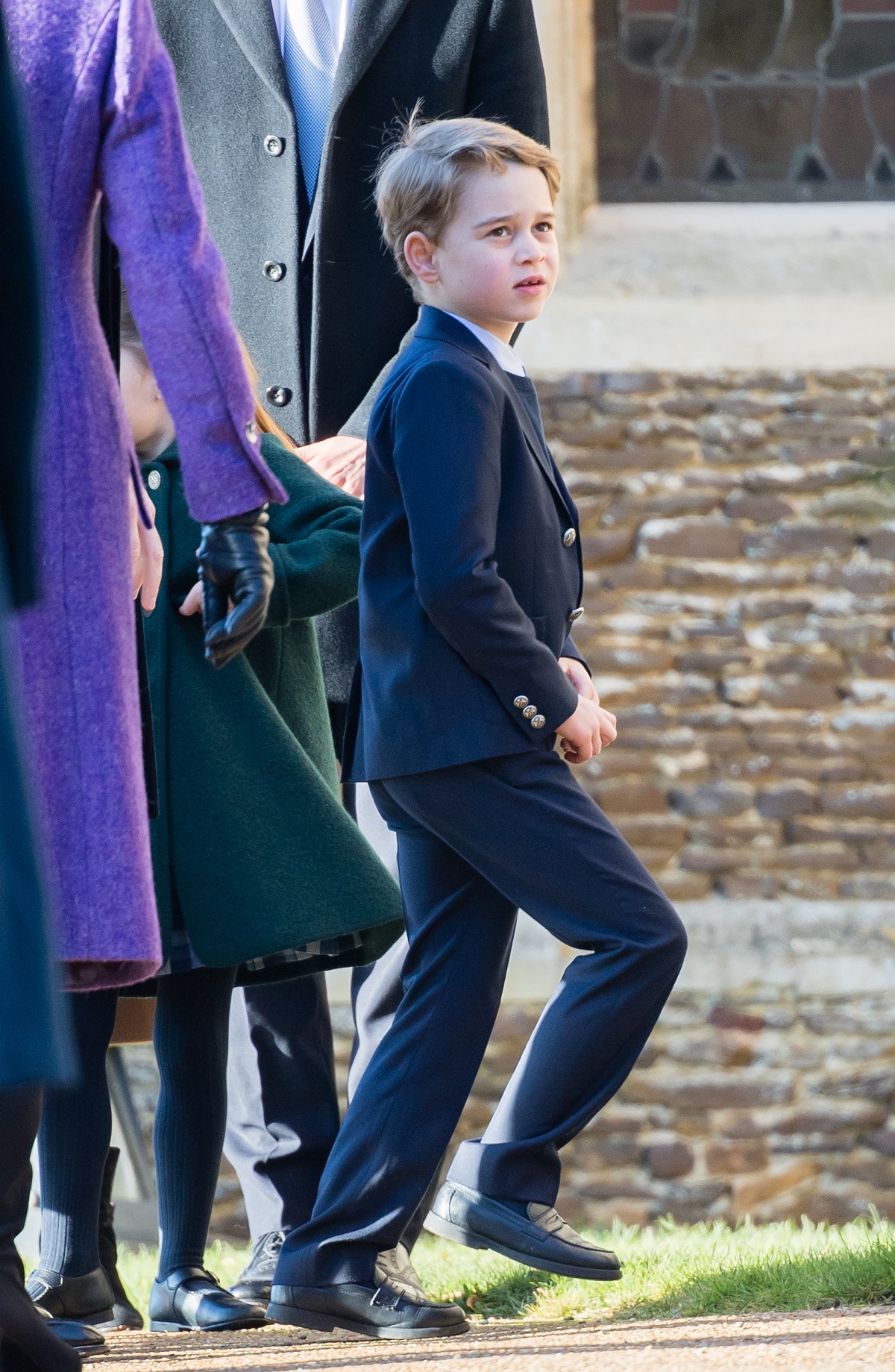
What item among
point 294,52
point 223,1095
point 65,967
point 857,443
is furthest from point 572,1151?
point 65,967

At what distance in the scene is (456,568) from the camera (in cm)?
228

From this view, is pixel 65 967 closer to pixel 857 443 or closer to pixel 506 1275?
pixel 506 1275

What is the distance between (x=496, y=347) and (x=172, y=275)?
0.65 meters

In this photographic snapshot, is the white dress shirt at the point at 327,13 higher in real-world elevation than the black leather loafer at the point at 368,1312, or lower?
higher

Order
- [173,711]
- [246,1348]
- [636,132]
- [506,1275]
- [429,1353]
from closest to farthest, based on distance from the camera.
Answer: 1. [429,1353]
2. [246,1348]
3. [173,711]
4. [506,1275]
5. [636,132]

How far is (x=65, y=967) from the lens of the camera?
1.96 m

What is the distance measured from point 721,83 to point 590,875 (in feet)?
15.9

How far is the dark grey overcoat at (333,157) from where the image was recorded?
2986mm

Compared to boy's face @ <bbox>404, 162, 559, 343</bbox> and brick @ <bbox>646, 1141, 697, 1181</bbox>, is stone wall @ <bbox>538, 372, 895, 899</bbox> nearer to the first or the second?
brick @ <bbox>646, 1141, 697, 1181</bbox>

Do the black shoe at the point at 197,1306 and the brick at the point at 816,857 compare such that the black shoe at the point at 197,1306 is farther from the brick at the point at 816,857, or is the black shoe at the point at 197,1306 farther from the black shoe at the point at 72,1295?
the brick at the point at 816,857

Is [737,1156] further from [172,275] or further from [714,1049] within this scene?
[172,275]

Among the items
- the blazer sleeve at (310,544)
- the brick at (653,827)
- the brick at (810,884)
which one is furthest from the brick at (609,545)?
the blazer sleeve at (310,544)

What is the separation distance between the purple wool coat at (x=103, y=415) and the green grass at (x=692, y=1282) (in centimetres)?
103

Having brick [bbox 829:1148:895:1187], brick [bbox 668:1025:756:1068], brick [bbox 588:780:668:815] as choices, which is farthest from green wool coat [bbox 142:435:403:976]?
brick [bbox 829:1148:895:1187]
